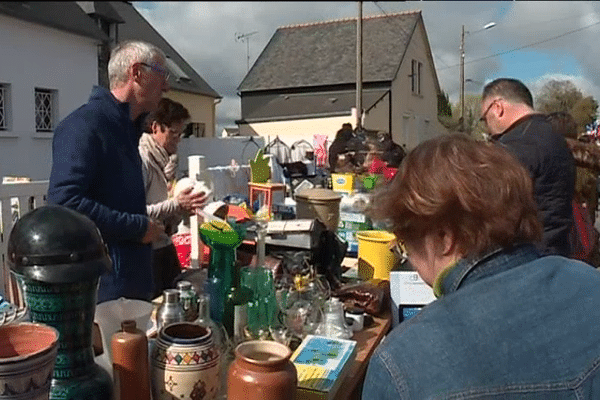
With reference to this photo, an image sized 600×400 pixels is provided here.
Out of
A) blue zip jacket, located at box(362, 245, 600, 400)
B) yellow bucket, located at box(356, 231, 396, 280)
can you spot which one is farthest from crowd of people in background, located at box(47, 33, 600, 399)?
yellow bucket, located at box(356, 231, 396, 280)

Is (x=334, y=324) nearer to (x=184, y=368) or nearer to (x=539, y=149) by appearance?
(x=184, y=368)

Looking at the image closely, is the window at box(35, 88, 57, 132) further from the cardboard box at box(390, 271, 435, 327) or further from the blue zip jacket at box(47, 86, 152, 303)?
the cardboard box at box(390, 271, 435, 327)

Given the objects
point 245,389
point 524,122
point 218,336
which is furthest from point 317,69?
point 245,389

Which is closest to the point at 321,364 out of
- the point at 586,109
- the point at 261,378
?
the point at 261,378

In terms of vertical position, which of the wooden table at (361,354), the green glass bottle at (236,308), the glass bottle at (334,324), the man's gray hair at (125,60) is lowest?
the wooden table at (361,354)

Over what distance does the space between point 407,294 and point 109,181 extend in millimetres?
979

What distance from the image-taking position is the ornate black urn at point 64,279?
82 centimetres

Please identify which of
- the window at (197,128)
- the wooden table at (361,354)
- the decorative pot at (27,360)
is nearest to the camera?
the decorative pot at (27,360)

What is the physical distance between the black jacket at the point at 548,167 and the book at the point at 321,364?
129 cm

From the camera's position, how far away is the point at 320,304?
1.65m

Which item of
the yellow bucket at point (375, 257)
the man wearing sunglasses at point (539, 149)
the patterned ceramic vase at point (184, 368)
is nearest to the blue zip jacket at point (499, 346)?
the patterned ceramic vase at point (184, 368)

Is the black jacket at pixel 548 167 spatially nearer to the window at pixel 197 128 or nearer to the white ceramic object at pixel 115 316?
the window at pixel 197 128

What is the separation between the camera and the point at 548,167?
2312mm

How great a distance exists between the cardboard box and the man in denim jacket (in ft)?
2.66
